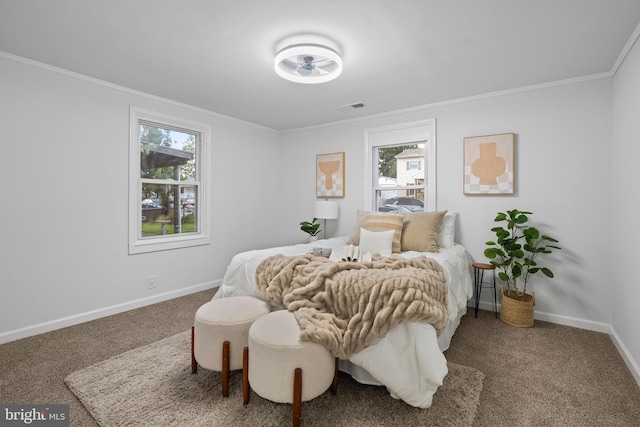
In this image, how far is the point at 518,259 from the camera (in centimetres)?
328

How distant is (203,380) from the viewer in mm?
2047

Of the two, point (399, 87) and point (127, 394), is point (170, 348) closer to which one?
point (127, 394)

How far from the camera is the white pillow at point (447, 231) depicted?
134 inches

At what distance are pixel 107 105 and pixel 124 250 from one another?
4.94ft

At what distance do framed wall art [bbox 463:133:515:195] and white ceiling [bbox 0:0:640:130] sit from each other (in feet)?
1.75

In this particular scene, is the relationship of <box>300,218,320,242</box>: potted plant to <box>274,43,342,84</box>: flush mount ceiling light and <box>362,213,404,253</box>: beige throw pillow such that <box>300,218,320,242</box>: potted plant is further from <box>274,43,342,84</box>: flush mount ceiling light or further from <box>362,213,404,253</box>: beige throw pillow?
<box>274,43,342,84</box>: flush mount ceiling light

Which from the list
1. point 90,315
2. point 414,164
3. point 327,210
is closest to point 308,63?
point 414,164

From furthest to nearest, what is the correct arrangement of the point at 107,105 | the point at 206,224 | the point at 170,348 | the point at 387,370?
1. the point at 206,224
2. the point at 107,105
3. the point at 170,348
4. the point at 387,370

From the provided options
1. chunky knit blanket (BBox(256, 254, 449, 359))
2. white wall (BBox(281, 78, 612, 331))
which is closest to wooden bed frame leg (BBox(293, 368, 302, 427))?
chunky knit blanket (BBox(256, 254, 449, 359))

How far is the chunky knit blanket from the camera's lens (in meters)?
1.77

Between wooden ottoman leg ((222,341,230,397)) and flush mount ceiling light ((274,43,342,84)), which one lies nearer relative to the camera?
wooden ottoman leg ((222,341,230,397))

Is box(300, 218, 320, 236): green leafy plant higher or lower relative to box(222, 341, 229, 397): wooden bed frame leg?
higher

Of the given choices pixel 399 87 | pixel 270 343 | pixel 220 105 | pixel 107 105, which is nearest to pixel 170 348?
pixel 270 343

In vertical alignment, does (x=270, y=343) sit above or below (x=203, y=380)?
above
